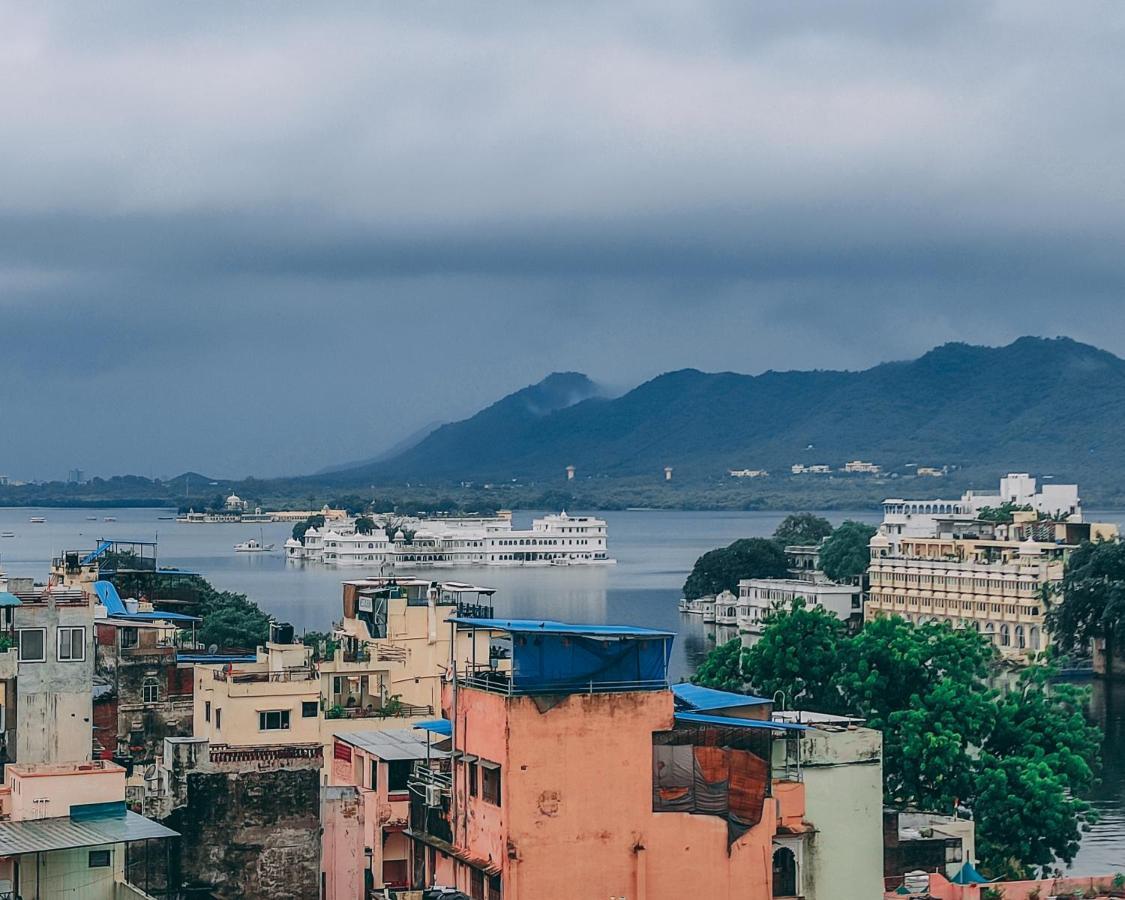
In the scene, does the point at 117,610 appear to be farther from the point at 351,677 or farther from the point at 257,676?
the point at 257,676

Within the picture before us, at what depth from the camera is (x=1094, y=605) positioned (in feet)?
228

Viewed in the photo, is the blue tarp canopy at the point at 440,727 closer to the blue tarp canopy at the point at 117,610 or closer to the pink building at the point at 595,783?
the pink building at the point at 595,783

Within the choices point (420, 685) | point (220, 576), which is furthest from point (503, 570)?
point (420, 685)

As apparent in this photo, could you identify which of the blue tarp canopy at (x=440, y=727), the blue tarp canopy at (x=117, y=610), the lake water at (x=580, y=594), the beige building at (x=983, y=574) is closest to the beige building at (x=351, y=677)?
the blue tarp canopy at (x=440, y=727)

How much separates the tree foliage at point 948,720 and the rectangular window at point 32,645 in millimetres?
12785

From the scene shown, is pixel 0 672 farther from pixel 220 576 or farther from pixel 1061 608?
pixel 220 576

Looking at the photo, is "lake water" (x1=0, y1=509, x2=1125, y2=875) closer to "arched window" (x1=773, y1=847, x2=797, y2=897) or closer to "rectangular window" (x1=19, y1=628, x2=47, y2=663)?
"arched window" (x1=773, y1=847, x2=797, y2=897)

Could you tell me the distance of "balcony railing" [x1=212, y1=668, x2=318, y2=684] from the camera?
2845 cm

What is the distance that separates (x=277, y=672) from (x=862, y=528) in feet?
270

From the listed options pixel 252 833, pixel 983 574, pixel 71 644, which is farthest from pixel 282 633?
pixel 983 574

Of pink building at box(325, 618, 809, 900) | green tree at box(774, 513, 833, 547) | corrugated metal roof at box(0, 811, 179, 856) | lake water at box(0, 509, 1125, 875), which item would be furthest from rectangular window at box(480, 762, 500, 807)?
green tree at box(774, 513, 833, 547)

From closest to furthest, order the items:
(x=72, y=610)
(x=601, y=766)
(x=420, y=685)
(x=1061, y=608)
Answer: (x=601, y=766) < (x=72, y=610) < (x=420, y=685) < (x=1061, y=608)

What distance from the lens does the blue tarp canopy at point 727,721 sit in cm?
2002

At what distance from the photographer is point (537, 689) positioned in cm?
1931
